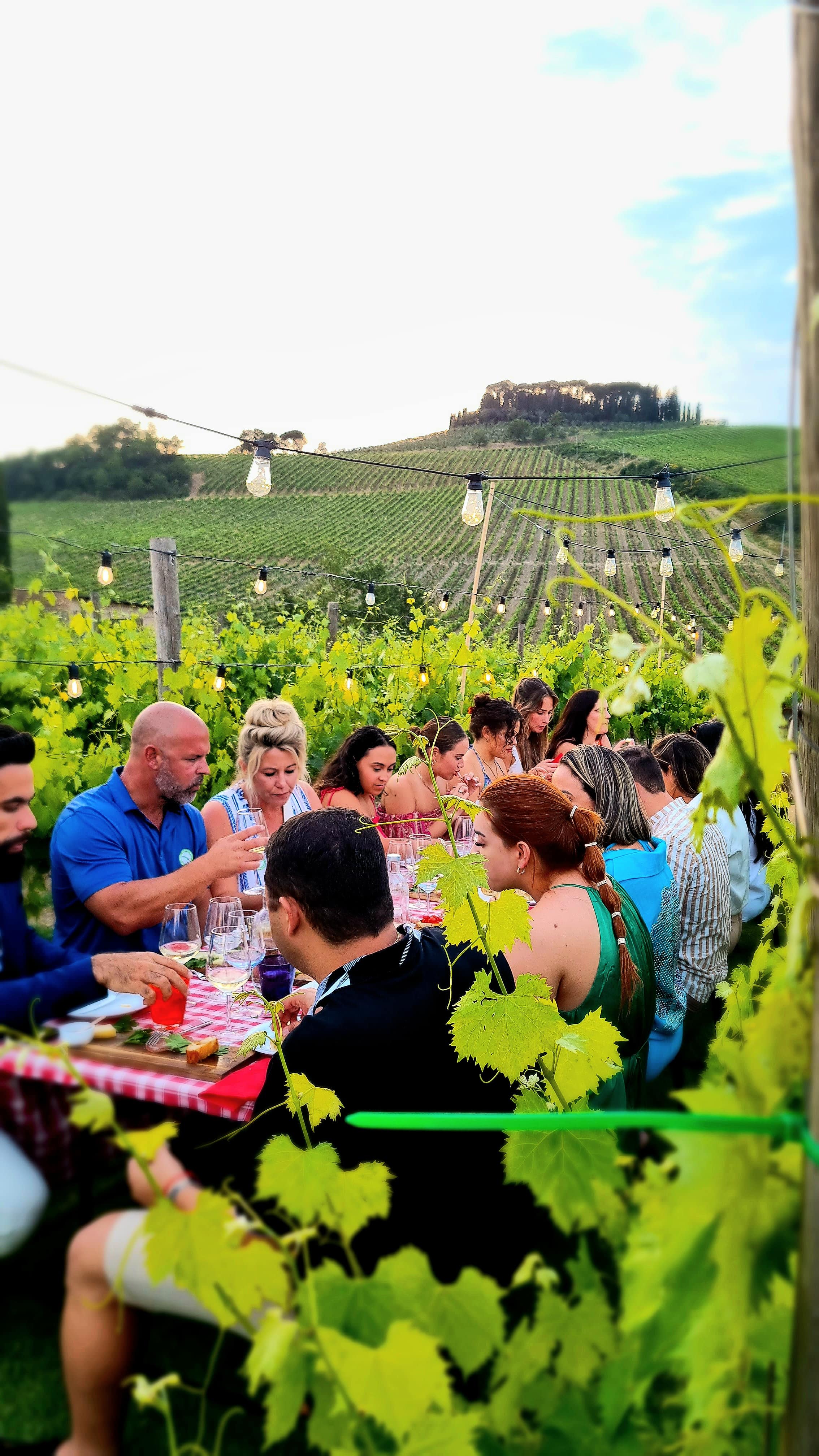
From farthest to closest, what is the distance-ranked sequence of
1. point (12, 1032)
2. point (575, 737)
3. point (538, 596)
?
point (538, 596), point (575, 737), point (12, 1032)

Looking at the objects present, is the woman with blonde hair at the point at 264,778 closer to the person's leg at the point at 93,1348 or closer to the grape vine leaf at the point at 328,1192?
the person's leg at the point at 93,1348

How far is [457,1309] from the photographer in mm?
572

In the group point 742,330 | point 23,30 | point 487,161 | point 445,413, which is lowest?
point 742,330

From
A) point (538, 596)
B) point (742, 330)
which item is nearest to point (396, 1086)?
point (742, 330)

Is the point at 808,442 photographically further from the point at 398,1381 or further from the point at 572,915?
the point at 572,915

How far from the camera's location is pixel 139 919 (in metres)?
2.86

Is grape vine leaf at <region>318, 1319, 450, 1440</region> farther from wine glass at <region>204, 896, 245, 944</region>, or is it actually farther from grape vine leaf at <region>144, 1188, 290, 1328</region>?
wine glass at <region>204, 896, 245, 944</region>

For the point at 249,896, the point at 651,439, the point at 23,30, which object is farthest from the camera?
A: the point at 651,439

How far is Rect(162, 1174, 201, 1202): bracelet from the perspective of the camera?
0.52 meters

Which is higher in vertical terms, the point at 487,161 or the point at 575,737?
the point at 487,161

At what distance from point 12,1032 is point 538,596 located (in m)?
22.4

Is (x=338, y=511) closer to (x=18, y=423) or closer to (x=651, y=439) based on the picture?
(x=651, y=439)

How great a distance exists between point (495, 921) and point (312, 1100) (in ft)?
1.23

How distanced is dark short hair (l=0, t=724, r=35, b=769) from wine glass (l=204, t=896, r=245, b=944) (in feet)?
2.07
